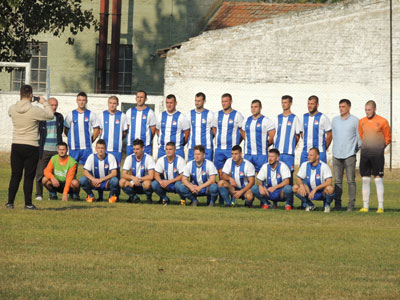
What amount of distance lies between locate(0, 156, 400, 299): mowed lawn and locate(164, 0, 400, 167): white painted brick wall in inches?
637

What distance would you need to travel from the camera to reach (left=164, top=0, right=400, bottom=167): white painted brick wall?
3044 cm

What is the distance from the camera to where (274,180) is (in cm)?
1584

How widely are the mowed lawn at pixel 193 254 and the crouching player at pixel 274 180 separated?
1.11 metres

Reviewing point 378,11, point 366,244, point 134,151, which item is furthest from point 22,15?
point 366,244

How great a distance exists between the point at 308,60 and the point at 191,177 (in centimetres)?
1546

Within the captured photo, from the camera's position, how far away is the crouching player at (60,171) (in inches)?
629

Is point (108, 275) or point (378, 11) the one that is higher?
point (378, 11)

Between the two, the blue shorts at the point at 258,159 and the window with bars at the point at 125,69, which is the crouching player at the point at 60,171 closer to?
the blue shorts at the point at 258,159

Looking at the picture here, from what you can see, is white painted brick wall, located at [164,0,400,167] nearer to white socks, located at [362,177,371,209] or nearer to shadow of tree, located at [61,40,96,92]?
shadow of tree, located at [61,40,96,92]

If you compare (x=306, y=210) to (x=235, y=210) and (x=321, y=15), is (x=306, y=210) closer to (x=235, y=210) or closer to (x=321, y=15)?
(x=235, y=210)

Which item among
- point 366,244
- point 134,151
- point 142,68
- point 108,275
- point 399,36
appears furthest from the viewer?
point 142,68

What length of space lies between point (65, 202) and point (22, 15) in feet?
56.2

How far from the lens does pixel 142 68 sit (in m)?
38.2

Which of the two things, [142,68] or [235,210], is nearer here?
[235,210]
